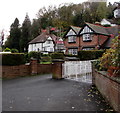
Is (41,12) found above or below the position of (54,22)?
above

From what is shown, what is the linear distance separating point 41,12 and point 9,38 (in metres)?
14.4

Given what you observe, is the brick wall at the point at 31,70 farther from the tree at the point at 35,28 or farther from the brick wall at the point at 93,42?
the tree at the point at 35,28

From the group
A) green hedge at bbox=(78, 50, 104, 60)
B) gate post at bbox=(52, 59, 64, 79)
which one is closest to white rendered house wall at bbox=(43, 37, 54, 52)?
green hedge at bbox=(78, 50, 104, 60)

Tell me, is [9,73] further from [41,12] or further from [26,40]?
[41,12]

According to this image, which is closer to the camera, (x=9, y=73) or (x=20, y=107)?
(x=20, y=107)

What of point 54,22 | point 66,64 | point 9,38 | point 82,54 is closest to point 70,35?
point 82,54

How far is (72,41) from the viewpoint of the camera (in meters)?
29.0

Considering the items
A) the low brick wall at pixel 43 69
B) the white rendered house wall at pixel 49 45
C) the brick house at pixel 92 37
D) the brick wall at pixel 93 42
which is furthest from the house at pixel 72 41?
the low brick wall at pixel 43 69

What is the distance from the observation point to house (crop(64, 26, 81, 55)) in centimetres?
2836

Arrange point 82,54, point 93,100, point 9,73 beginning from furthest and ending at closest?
point 82,54, point 9,73, point 93,100

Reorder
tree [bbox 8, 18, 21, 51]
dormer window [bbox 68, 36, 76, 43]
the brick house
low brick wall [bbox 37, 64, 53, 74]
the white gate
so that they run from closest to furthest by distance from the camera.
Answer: the white gate, low brick wall [bbox 37, 64, 53, 74], the brick house, dormer window [bbox 68, 36, 76, 43], tree [bbox 8, 18, 21, 51]

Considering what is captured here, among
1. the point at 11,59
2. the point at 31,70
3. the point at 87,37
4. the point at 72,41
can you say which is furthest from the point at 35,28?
the point at 11,59

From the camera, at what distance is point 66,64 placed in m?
9.60

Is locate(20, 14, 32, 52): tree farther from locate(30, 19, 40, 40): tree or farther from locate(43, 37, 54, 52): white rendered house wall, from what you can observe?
locate(43, 37, 54, 52): white rendered house wall
